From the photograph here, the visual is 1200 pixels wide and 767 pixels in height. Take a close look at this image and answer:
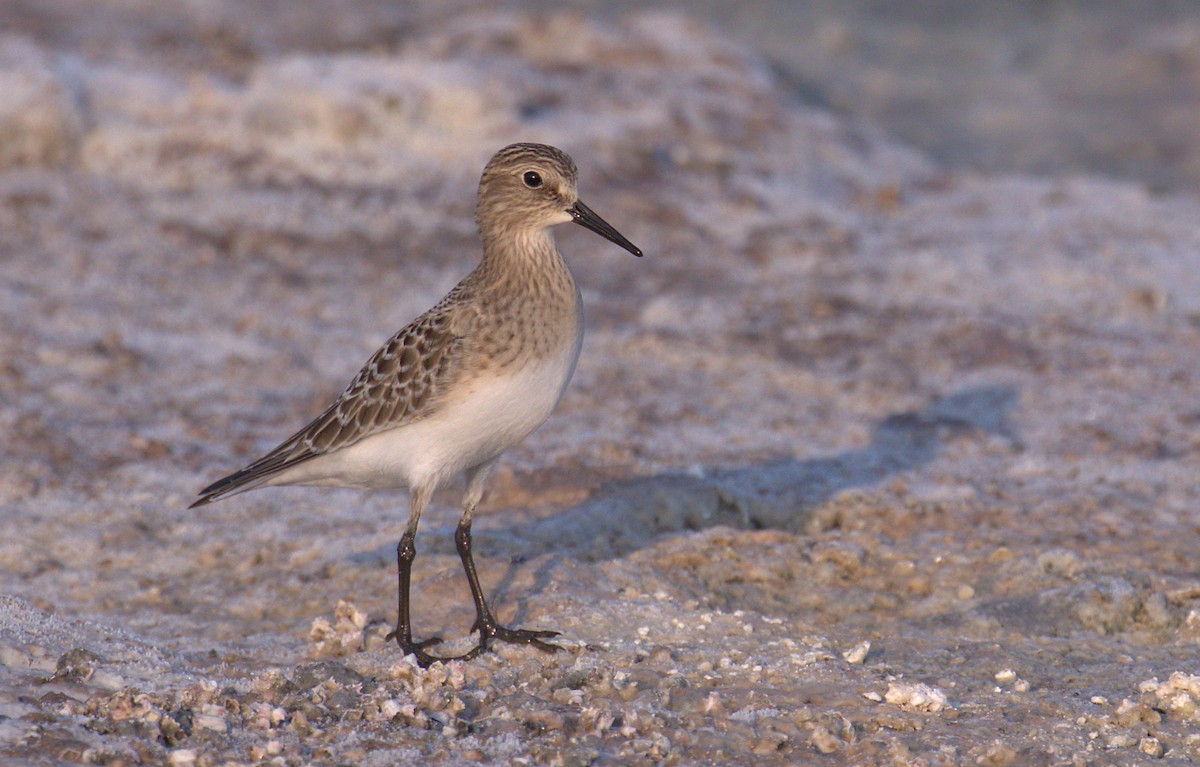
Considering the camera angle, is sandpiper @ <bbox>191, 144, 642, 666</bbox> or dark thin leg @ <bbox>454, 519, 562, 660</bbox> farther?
sandpiper @ <bbox>191, 144, 642, 666</bbox>

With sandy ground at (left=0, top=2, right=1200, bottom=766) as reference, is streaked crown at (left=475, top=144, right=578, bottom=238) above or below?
above

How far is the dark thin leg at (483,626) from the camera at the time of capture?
Answer: 18.6 ft

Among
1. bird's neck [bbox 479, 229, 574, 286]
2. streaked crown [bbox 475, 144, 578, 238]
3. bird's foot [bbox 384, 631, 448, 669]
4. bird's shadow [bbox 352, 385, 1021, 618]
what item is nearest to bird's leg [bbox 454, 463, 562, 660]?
bird's foot [bbox 384, 631, 448, 669]

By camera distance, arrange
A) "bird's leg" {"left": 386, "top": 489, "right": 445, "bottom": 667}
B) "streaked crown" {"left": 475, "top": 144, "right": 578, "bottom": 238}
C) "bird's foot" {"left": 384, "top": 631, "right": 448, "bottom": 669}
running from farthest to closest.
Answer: "streaked crown" {"left": 475, "top": 144, "right": 578, "bottom": 238} < "bird's leg" {"left": 386, "top": 489, "right": 445, "bottom": 667} < "bird's foot" {"left": 384, "top": 631, "right": 448, "bottom": 669}

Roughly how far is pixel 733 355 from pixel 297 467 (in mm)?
4432

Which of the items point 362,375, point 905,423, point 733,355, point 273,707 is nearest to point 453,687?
point 273,707

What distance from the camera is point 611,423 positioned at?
29.0 feet

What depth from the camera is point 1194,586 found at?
249 inches

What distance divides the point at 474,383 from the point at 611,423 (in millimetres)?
3051

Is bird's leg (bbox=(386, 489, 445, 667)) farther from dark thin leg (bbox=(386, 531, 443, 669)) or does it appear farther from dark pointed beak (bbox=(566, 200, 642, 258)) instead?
dark pointed beak (bbox=(566, 200, 642, 258))

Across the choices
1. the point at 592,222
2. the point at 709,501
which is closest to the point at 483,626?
the point at 592,222

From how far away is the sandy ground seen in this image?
508 centimetres

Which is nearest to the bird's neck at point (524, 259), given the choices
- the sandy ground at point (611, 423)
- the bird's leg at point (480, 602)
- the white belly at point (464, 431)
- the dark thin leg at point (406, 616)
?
the white belly at point (464, 431)

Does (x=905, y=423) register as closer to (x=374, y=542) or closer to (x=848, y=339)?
(x=848, y=339)
